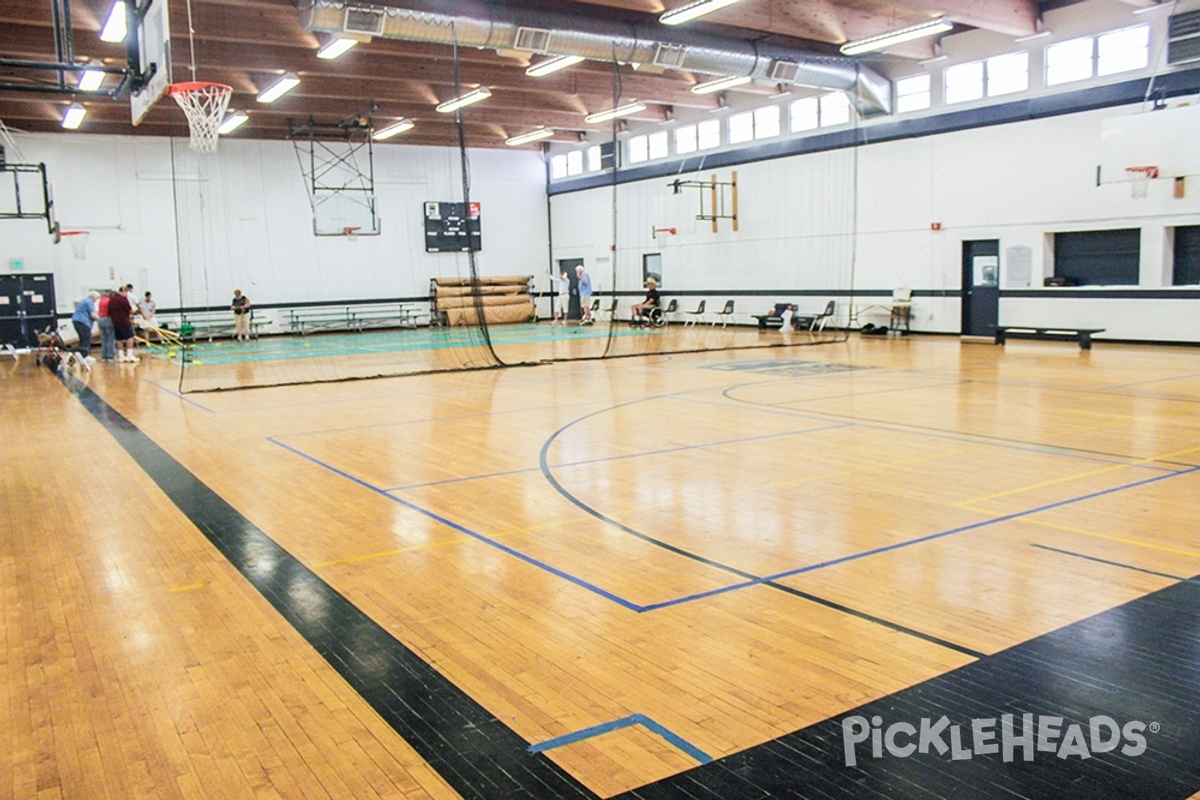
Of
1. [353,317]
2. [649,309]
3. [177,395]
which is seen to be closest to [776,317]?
[649,309]

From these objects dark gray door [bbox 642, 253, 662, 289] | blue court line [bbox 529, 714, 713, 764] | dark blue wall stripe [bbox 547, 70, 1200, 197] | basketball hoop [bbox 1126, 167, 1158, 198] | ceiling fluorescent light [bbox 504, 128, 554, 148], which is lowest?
blue court line [bbox 529, 714, 713, 764]

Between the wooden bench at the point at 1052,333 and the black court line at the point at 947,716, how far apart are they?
43.9 ft

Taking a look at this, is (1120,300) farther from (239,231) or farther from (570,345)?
(239,231)

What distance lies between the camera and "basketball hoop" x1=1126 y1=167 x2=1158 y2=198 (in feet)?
43.6

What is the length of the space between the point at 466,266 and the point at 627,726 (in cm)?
2799

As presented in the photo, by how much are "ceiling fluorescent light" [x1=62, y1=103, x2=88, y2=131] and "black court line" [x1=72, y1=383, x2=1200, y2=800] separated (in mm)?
20435

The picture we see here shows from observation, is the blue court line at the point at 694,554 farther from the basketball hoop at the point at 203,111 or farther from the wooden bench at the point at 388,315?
the wooden bench at the point at 388,315

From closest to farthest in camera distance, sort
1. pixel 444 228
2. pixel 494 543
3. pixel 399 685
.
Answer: pixel 399 685
pixel 494 543
pixel 444 228

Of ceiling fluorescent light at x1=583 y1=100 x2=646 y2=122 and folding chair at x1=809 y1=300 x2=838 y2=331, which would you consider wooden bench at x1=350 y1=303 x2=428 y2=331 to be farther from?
folding chair at x1=809 y1=300 x2=838 y2=331

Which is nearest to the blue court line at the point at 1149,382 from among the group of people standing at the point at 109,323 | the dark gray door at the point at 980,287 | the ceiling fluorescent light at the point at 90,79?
the dark gray door at the point at 980,287

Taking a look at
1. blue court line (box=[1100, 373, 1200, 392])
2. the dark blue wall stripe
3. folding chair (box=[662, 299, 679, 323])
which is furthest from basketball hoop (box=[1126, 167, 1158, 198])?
folding chair (box=[662, 299, 679, 323])

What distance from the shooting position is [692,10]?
1362 cm

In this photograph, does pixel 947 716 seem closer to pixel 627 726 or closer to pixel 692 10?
pixel 627 726

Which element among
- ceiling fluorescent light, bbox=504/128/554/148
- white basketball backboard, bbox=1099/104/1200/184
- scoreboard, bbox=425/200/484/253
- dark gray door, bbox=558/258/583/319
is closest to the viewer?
white basketball backboard, bbox=1099/104/1200/184
